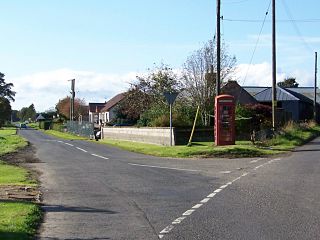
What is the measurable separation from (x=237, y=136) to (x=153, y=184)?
2293 centimetres

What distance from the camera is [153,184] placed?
1562 cm

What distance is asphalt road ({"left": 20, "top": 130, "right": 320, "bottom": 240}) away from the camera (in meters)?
9.13

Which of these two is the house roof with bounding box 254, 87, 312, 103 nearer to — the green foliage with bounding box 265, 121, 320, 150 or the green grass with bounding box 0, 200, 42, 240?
the green foliage with bounding box 265, 121, 320, 150

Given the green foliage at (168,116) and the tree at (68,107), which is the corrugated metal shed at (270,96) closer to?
the green foliage at (168,116)

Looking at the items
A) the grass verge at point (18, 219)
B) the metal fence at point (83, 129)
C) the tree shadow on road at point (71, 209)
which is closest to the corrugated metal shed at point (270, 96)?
the metal fence at point (83, 129)

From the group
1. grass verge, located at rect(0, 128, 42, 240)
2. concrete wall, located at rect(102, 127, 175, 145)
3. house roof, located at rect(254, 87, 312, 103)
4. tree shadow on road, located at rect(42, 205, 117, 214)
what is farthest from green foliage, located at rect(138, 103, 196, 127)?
house roof, located at rect(254, 87, 312, 103)

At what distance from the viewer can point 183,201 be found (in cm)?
1230

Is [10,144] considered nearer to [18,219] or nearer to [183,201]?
[183,201]

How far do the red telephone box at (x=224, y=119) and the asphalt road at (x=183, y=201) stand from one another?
27.4ft

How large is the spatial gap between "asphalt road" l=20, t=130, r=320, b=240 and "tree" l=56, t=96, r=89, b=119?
333 feet

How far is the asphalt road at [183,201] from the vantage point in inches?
360

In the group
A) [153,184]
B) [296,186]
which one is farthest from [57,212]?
[296,186]

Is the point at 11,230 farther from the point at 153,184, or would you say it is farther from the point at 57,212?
the point at 153,184

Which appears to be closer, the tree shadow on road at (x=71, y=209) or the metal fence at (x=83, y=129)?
the tree shadow on road at (x=71, y=209)
